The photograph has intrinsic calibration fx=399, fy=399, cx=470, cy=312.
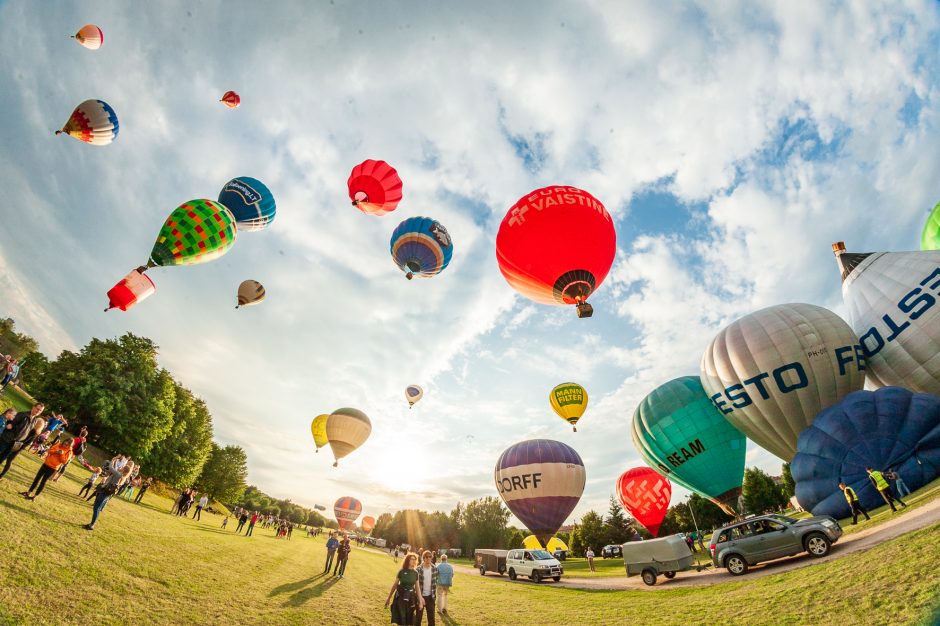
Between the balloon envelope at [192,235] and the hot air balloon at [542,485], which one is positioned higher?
the balloon envelope at [192,235]

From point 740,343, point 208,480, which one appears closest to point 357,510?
point 208,480

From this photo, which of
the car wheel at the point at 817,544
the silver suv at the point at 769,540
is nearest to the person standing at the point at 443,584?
the silver suv at the point at 769,540

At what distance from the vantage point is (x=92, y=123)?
17609 millimetres

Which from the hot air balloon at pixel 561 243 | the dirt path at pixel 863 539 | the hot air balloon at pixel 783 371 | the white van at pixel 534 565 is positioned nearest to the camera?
the dirt path at pixel 863 539

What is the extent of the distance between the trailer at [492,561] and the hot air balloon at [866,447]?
1717 cm

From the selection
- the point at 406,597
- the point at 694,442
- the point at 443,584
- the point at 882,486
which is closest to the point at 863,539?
the point at 882,486

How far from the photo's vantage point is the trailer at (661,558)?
15.8 m

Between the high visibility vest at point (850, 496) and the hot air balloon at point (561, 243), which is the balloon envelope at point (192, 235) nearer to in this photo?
the hot air balloon at point (561, 243)

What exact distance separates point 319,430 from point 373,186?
2631 cm

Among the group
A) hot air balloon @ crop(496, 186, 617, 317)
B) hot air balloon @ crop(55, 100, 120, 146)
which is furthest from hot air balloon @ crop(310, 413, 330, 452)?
hot air balloon @ crop(496, 186, 617, 317)

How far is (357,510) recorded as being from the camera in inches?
1794

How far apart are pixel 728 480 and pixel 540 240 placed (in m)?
18.4

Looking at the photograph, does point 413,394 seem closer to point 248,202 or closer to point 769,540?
point 248,202

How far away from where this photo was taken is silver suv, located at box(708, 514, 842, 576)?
11.2 metres
